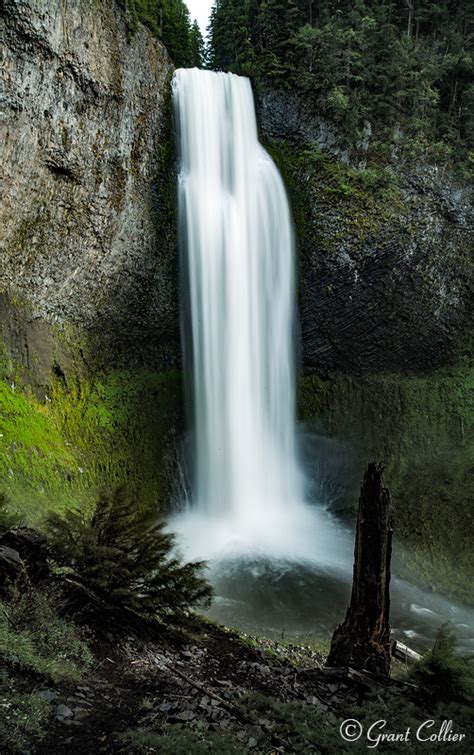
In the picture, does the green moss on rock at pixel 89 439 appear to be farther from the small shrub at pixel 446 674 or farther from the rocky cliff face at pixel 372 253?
the small shrub at pixel 446 674

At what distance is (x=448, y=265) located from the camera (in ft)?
59.9

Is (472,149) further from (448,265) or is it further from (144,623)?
(144,623)

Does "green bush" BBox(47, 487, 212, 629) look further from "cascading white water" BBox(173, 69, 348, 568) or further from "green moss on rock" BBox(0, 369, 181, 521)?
"cascading white water" BBox(173, 69, 348, 568)

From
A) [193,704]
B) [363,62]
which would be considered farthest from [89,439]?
[363,62]

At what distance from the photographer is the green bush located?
4695mm

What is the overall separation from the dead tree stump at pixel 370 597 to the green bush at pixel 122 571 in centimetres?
133

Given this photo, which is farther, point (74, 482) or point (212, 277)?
point (212, 277)

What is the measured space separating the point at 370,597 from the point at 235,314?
1178 centimetres

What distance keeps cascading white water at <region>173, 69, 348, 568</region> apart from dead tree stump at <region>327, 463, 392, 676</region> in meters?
9.67

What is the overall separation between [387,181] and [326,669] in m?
16.3

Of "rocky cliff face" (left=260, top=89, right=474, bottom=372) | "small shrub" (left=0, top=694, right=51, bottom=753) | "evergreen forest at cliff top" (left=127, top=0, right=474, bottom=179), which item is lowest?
"small shrub" (left=0, top=694, right=51, bottom=753)

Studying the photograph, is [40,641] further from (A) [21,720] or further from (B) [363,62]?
(B) [363,62]

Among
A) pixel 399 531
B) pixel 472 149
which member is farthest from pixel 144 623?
pixel 472 149

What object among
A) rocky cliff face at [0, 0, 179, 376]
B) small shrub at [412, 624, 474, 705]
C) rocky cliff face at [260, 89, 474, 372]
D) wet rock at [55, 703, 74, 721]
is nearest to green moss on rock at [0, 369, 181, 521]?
rocky cliff face at [0, 0, 179, 376]
